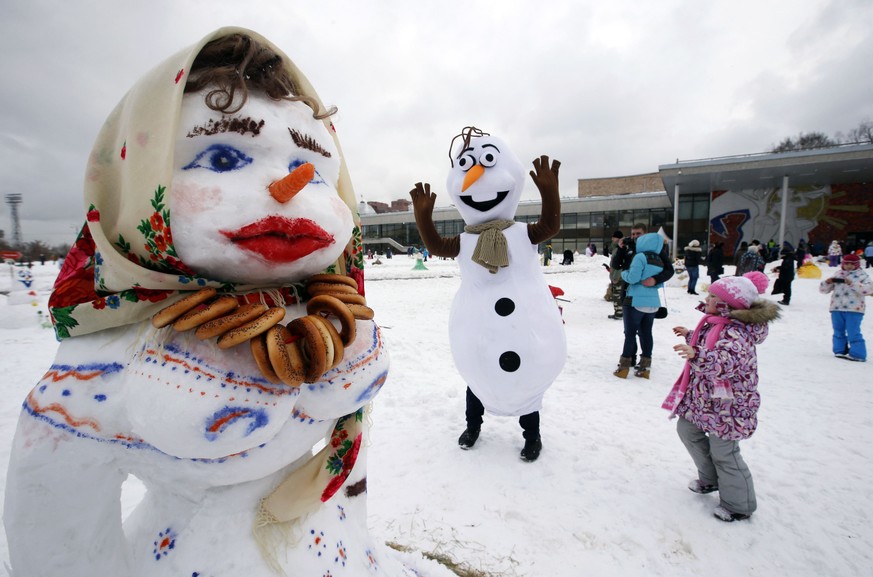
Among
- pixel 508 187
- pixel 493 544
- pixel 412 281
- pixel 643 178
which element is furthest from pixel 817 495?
pixel 643 178

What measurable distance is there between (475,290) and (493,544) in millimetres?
1384

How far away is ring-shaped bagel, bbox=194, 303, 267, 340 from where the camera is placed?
2.74 ft

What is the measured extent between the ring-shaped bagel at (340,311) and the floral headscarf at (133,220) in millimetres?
159

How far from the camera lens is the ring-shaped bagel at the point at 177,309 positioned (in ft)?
2.70

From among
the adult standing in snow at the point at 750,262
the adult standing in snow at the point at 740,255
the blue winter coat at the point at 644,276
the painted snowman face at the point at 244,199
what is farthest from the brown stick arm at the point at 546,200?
the adult standing in snow at the point at 740,255

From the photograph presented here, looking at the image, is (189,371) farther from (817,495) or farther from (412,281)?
(412,281)

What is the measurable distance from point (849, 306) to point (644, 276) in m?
2.91

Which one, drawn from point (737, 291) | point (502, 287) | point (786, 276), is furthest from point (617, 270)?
point (502, 287)

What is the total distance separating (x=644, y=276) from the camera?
4.40m

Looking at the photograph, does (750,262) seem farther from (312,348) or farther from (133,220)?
(133,220)

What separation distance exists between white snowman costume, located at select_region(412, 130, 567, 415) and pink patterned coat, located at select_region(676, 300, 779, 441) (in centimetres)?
79

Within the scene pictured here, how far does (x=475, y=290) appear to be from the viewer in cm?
253

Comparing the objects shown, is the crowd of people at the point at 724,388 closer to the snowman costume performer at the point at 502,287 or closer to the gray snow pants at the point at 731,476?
the gray snow pants at the point at 731,476

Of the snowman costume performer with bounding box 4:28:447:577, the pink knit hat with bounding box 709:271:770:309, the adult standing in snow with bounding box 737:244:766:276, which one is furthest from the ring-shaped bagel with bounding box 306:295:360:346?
the adult standing in snow with bounding box 737:244:766:276
